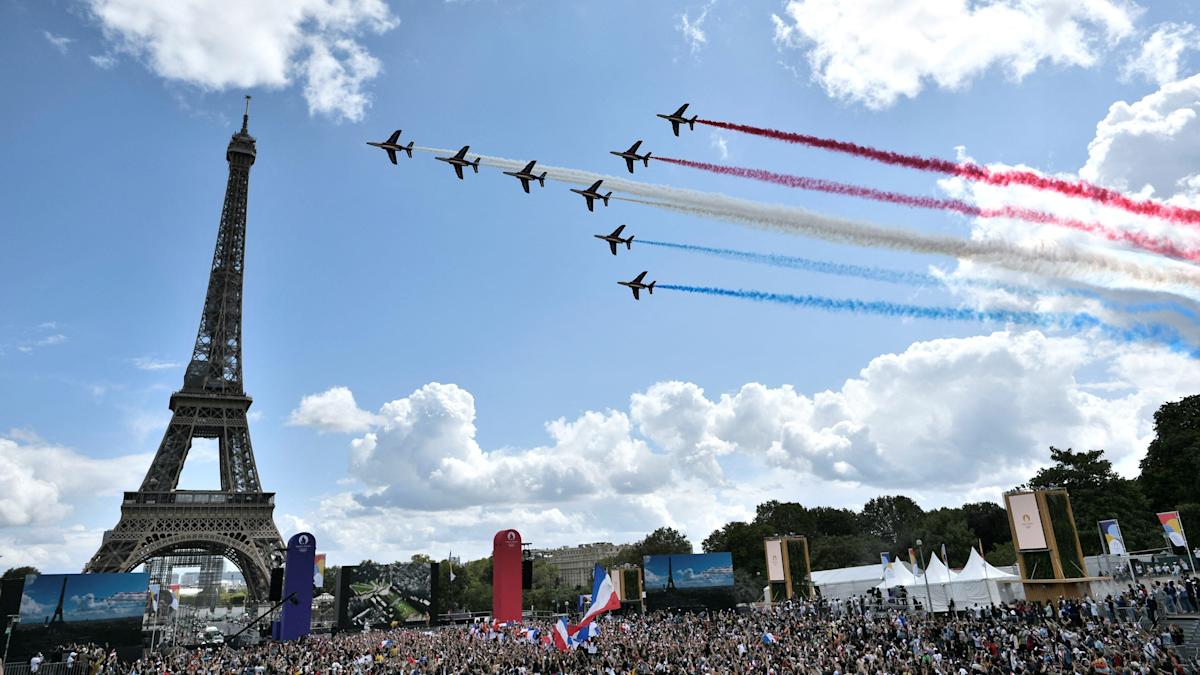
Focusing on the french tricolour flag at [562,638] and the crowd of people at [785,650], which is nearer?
the crowd of people at [785,650]

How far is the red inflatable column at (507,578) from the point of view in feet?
161

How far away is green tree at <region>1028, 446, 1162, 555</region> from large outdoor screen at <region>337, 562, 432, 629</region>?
52672 millimetres

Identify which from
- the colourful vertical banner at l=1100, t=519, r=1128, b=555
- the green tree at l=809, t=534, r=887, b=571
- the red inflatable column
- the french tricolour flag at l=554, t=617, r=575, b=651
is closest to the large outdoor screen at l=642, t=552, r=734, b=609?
the red inflatable column

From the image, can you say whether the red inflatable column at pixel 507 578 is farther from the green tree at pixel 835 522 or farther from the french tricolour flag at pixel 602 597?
the green tree at pixel 835 522

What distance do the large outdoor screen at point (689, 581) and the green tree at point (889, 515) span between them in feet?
174

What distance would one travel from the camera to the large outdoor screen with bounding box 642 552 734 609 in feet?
187

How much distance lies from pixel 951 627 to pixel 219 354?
7038 cm

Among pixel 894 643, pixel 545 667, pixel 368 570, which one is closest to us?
pixel 545 667

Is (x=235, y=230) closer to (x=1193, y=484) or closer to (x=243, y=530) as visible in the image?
(x=243, y=530)

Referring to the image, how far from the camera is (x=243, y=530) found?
2675 inches

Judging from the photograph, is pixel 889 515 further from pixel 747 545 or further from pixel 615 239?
pixel 615 239

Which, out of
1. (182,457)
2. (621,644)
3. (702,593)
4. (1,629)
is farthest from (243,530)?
(621,644)

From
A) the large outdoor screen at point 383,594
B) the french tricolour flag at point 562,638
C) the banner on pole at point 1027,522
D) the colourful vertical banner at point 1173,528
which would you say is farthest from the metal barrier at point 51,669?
the colourful vertical banner at point 1173,528

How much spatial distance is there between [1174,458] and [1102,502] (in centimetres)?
808
